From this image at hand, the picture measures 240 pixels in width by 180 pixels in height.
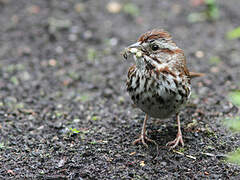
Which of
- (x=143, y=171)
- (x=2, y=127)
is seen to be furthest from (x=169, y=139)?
(x=2, y=127)

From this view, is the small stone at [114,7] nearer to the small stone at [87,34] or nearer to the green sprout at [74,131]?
the small stone at [87,34]

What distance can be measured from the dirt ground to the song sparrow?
606mm

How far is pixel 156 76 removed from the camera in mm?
4430

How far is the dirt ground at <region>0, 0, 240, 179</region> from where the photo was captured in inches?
172

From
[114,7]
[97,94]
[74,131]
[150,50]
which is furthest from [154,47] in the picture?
[114,7]

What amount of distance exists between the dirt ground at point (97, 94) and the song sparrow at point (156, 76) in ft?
1.99

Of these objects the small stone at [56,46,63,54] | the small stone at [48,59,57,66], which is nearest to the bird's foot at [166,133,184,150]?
the small stone at [48,59,57,66]

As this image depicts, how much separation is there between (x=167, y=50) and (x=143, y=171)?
56.7 inches

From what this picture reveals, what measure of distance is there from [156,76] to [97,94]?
2567mm

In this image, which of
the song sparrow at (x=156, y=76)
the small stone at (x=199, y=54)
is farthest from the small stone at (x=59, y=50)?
the song sparrow at (x=156, y=76)

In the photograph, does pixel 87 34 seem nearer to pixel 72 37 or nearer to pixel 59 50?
pixel 72 37

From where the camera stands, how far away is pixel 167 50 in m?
4.62

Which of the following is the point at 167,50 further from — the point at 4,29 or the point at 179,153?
the point at 4,29

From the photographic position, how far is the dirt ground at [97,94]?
437 centimetres
